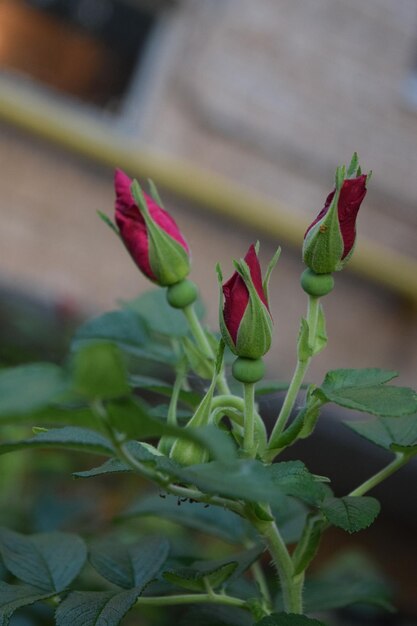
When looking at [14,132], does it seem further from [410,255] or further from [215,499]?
[215,499]

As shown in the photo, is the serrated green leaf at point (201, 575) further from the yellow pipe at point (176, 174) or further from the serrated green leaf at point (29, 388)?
the yellow pipe at point (176, 174)

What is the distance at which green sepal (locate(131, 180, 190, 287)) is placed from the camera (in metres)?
0.39

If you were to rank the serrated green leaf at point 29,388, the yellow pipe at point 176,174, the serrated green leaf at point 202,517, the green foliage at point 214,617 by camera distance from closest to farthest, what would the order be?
the serrated green leaf at point 29,388 → the green foliage at point 214,617 → the serrated green leaf at point 202,517 → the yellow pipe at point 176,174

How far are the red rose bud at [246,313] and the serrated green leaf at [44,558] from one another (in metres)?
0.13

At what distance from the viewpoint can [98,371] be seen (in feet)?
0.69

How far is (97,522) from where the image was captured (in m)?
0.78

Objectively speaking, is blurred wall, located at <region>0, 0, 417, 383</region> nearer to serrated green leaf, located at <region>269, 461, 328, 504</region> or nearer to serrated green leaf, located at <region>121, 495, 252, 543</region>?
serrated green leaf, located at <region>121, 495, 252, 543</region>

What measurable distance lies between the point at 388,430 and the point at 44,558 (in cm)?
16

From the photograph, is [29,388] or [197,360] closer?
[29,388]

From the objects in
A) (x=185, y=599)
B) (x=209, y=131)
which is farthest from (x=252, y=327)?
(x=209, y=131)

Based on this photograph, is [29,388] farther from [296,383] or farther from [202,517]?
[202,517]

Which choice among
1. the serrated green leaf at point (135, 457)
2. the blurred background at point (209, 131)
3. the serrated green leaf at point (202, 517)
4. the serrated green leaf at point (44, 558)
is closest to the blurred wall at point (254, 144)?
the blurred background at point (209, 131)

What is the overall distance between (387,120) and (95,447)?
2.65 m

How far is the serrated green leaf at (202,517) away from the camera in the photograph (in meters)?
0.52
